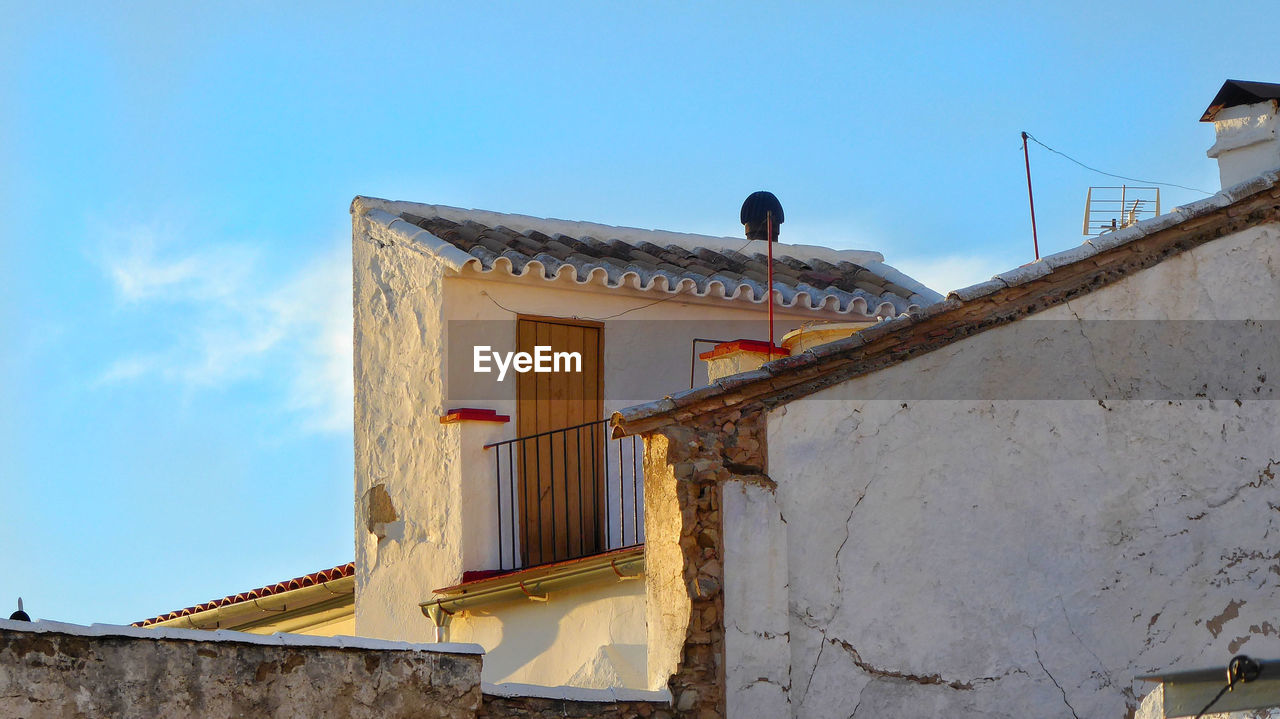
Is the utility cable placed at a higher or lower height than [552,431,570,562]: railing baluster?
lower

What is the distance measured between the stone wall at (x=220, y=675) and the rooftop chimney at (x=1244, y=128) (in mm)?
5370

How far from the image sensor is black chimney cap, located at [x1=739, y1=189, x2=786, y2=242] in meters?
14.6

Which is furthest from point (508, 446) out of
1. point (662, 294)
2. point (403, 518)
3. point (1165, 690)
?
point (1165, 690)

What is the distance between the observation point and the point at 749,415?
7809 millimetres

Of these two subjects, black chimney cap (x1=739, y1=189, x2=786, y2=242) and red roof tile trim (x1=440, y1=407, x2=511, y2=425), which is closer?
red roof tile trim (x1=440, y1=407, x2=511, y2=425)

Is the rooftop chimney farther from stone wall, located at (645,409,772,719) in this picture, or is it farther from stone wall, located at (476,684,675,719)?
stone wall, located at (476,684,675,719)

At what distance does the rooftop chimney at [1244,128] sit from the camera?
29.6 ft

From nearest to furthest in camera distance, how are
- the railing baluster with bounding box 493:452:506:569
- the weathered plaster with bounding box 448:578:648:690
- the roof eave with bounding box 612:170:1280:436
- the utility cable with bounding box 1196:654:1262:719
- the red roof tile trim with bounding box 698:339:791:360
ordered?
the utility cable with bounding box 1196:654:1262:719 < the roof eave with bounding box 612:170:1280:436 < the red roof tile trim with bounding box 698:339:791:360 < the weathered plaster with bounding box 448:578:648:690 < the railing baluster with bounding box 493:452:506:569

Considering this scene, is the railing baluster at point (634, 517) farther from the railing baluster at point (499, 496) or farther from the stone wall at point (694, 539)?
the stone wall at point (694, 539)

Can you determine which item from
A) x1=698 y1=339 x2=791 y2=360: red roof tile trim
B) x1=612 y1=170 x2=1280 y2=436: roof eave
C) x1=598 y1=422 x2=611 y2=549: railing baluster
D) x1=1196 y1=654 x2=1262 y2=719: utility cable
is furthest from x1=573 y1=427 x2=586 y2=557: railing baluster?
x1=1196 y1=654 x2=1262 y2=719: utility cable

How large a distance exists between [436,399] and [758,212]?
4.08 m

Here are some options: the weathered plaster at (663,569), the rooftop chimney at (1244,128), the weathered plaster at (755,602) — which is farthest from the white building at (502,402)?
the rooftop chimney at (1244,128)

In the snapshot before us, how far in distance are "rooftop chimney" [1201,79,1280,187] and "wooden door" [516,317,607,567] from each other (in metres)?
4.85

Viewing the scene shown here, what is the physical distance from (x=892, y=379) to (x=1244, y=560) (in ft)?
6.77
